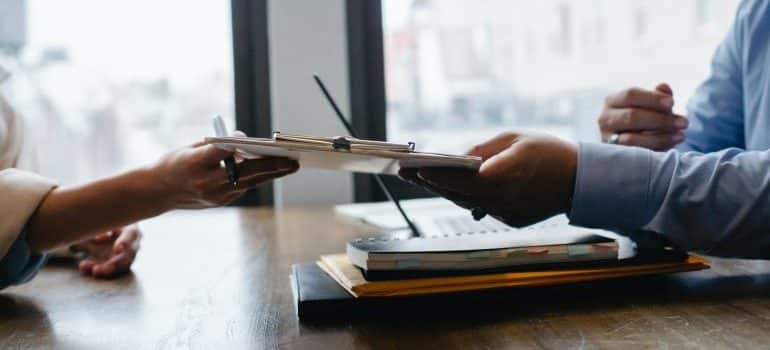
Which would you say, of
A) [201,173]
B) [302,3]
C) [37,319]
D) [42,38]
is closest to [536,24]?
[302,3]

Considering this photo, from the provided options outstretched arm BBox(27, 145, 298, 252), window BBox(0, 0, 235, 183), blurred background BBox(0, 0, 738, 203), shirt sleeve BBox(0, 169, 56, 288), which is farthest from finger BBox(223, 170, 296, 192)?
window BBox(0, 0, 235, 183)

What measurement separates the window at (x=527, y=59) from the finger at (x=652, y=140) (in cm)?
91

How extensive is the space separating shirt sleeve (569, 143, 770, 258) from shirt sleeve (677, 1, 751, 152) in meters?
0.51

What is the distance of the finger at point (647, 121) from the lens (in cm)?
94

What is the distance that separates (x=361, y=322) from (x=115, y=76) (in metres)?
1.46

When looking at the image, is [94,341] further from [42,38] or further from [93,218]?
[42,38]

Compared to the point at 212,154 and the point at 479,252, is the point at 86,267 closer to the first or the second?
the point at 212,154

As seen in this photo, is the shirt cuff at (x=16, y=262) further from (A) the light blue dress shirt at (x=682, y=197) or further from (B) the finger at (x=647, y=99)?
(B) the finger at (x=647, y=99)

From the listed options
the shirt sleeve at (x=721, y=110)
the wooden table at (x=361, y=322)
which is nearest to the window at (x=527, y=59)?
the shirt sleeve at (x=721, y=110)

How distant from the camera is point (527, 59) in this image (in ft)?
6.56

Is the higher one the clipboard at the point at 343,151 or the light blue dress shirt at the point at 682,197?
the clipboard at the point at 343,151

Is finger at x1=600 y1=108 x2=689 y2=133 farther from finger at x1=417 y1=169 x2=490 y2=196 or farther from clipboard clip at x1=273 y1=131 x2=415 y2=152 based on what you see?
clipboard clip at x1=273 y1=131 x2=415 y2=152

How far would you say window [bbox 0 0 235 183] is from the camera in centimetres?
174

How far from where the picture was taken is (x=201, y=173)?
67 cm
